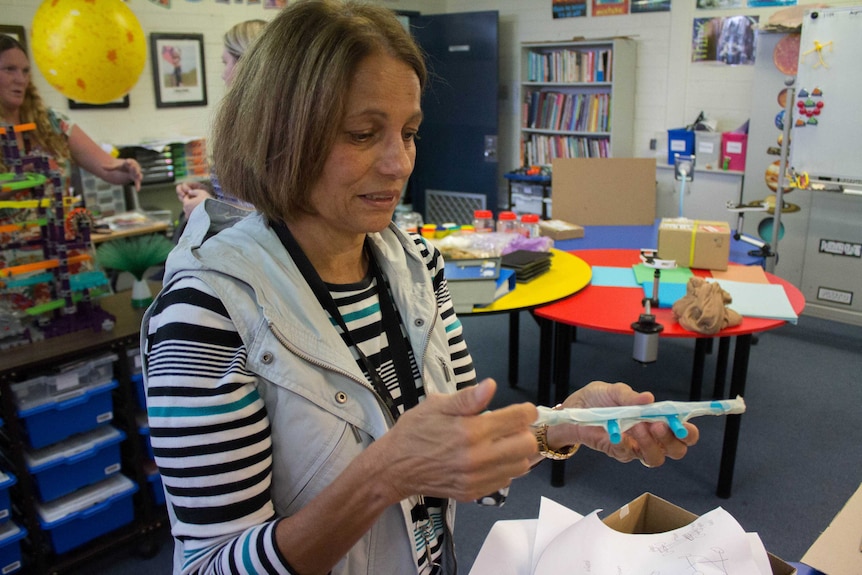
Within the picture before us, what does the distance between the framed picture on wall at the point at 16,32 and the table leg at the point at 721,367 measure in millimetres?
4262

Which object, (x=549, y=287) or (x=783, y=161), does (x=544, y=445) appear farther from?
(x=783, y=161)

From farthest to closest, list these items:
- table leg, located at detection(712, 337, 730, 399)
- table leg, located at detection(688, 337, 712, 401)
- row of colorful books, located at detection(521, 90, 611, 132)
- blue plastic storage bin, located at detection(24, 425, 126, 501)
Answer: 1. row of colorful books, located at detection(521, 90, 611, 132)
2. table leg, located at detection(688, 337, 712, 401)
3. table leg, located at detection(712, 337, 730, 399)
4. blue plastic storage bin, located at detection(24, 425, 126, 501)

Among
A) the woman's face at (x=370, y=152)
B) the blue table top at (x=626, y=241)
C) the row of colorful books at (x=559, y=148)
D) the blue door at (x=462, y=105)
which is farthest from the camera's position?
the blue door at (x=462, y=105)

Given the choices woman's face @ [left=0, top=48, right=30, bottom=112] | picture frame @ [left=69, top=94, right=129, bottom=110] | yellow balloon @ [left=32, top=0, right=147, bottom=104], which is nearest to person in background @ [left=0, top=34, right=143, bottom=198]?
woman's face @ [left=0, top=48, right=30, bottom=112]

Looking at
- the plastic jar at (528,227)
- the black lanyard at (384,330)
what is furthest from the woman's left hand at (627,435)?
the plastic jar at (528,227)

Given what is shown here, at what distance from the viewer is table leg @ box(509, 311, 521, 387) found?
358 cm

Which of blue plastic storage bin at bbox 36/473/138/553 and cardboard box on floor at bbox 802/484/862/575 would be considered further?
blue plastic storage bin at bbox 36/473/138/553

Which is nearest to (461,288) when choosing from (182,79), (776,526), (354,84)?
(776,526)

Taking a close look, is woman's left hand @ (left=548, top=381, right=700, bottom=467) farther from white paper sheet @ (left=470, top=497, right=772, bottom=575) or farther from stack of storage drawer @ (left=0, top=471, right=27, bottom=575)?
stack of storage drawer @ (left=0, top=471, right=27, bottom=575)

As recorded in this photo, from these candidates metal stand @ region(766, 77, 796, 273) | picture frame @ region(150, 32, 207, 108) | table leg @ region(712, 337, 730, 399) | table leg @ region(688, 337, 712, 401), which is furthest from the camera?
picture frame @ region(150, 32, 207, 108)

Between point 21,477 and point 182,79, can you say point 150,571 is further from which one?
point 182,79

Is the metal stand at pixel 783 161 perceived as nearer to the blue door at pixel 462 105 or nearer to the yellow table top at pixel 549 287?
the yellow table top at pixel 549 287

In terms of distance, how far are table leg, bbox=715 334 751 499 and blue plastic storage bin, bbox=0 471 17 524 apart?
250 centimetres

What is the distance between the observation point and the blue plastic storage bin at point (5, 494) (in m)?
2.04
